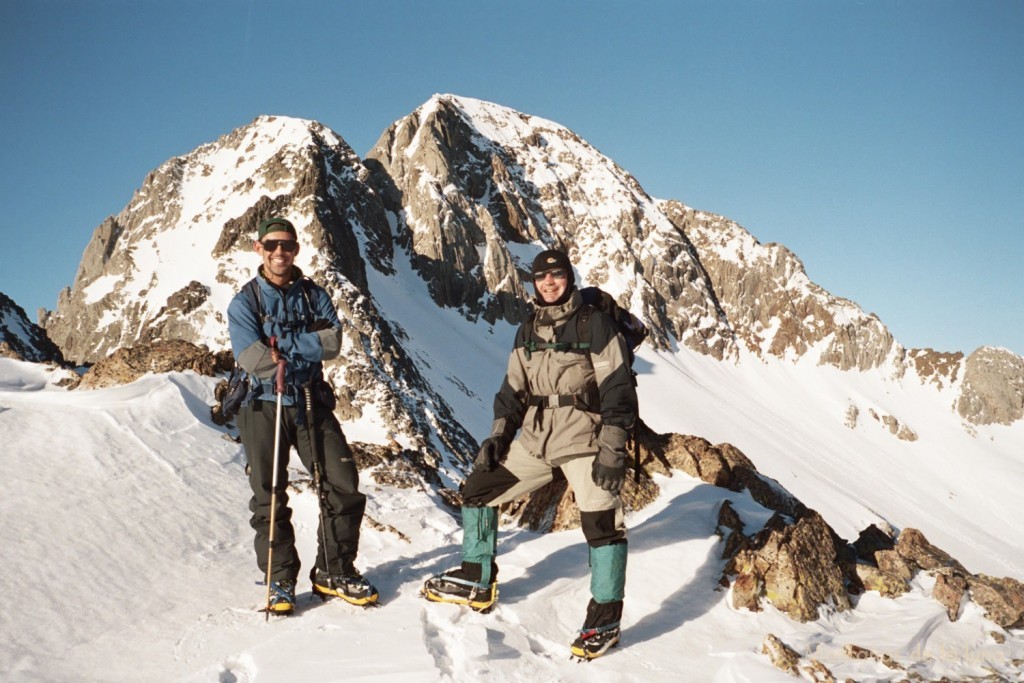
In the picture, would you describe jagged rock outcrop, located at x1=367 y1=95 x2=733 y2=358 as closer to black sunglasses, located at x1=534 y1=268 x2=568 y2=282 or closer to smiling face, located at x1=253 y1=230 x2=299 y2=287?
smiling face, located at x1=253 y1=230 x2=299 y2=287

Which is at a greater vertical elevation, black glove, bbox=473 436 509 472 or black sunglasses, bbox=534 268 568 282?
black sunglasses, bbox=534 268 568 282

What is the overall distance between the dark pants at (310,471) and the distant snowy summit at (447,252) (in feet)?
165

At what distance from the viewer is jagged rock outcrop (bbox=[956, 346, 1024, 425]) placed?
140 metres

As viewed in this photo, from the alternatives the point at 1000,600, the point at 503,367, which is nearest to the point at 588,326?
the point at 1000,600

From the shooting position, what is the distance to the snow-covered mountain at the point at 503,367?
6.19m

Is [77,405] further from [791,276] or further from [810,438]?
[791,276]

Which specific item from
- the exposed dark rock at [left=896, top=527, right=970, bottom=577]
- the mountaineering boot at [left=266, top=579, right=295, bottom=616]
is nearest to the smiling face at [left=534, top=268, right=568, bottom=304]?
the mountaineering boot at [left=266, top=579, right=295, bottom=616]

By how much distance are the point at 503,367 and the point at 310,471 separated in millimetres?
96160

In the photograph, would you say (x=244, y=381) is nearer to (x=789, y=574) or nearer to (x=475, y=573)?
(x=475, y=573)

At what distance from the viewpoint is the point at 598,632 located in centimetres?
524

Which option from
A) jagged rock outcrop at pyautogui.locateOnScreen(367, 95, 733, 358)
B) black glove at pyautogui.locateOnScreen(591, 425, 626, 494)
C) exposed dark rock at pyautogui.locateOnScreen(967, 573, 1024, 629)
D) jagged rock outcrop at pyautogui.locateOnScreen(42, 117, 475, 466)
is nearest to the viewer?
black glove at pyautogui.locateOnScreen(591, 425, 626, 494)

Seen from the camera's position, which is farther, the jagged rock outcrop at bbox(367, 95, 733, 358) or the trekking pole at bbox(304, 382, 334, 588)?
the jagged rock outcrop at bbox(367, 95, 733, 358)

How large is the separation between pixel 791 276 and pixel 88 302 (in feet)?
505

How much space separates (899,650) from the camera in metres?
5.59
